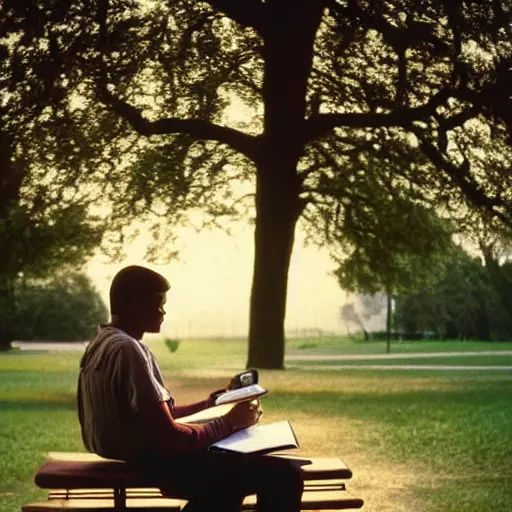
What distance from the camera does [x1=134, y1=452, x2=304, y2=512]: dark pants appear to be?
4.84m

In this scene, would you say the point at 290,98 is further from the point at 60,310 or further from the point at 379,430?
the point at 60,310

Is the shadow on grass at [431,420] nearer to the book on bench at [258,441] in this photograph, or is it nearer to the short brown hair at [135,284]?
the book on bench at [258,441]

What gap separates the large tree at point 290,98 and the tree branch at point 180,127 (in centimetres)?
3

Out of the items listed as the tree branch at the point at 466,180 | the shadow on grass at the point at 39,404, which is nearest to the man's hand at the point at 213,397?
the shadow on grass at the point at 39,404

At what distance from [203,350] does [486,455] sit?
47.6 meters

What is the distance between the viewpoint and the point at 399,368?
119ft

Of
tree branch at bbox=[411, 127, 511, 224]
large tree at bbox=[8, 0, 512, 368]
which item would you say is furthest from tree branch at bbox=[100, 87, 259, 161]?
tree branch at bbox=[411, 127, 511, 224]

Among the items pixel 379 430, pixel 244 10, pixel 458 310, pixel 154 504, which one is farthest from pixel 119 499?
pixel 458 310

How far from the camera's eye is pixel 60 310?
2554 inches

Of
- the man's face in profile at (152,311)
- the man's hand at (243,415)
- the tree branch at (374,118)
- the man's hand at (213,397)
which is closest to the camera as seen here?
the man's face in profile at (152,311)

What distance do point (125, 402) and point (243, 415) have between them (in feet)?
1.78

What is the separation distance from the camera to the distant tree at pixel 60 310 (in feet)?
209

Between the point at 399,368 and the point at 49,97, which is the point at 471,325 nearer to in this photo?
the point at 399,368

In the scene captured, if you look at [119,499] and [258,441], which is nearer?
[258,441]
